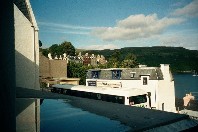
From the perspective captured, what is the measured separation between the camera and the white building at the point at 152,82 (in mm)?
34188

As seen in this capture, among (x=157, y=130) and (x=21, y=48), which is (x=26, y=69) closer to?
(x=21, y=48)

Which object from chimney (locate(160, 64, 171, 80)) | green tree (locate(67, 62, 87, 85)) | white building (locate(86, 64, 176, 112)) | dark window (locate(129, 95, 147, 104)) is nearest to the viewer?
dark window (locate(129, 95, 147, 104))

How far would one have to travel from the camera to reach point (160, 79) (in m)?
34.7

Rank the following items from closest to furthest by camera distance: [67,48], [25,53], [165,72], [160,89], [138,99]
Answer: [25,53], [138,99], [160,89], [165,72], [67,48]

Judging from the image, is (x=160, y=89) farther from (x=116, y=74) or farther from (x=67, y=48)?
(x=67, y=48)

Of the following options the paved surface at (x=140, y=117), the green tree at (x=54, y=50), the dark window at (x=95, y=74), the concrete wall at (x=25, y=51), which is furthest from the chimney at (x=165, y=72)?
the green tree at (x=54, y=50)

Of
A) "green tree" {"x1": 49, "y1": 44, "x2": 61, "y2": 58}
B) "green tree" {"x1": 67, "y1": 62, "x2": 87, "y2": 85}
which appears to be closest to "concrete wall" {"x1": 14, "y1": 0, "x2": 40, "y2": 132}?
"green tree" {"x1": 67, "y1": 62, "x2": 87, "y2": 85}

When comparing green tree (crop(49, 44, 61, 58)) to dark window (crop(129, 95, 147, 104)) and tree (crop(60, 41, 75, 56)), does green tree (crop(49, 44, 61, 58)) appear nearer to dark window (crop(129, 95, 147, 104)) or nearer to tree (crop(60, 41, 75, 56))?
tree (crop(60, 41, 75, 56))

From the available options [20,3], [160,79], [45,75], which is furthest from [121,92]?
[45,75]

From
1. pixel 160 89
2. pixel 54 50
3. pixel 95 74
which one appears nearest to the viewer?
pixel 160 89

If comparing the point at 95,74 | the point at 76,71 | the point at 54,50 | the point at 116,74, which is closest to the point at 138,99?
the point at 116,74

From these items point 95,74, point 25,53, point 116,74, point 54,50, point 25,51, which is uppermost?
point 54,50

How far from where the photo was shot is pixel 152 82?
34562mm

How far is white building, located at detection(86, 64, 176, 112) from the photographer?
34.2 meters
